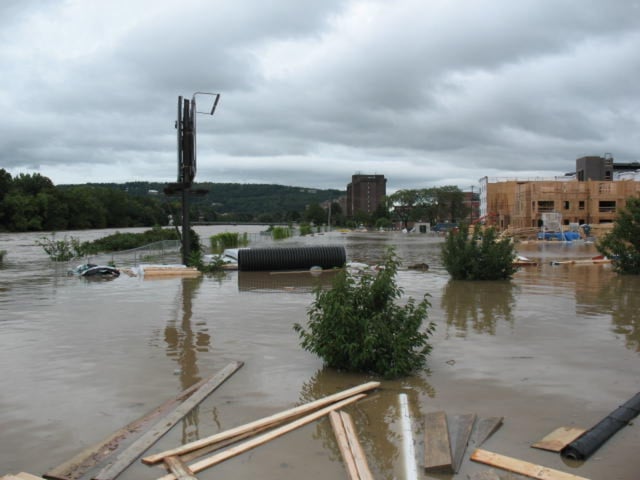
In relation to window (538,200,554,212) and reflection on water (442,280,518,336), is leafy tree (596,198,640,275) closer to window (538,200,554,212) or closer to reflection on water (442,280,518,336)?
reflection on water (442,280,518,336)

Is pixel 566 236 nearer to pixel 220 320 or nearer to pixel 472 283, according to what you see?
pixel 472 283

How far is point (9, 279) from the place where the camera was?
19.2 metres

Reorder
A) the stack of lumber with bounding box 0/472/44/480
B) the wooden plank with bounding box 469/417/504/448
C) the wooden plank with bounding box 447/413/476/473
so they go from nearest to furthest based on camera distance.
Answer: the stack of lumber with bounding box 0/472/44/480 → the wooden plank with bounding box 447/413/476/473 → the wooden plank with bounding box 469/417/504/448

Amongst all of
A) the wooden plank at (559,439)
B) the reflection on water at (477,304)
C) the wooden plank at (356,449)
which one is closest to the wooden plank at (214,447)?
the wooden plank at (356,449)

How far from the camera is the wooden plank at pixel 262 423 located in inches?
192

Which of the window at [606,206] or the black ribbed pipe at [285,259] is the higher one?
the window at [606,206]

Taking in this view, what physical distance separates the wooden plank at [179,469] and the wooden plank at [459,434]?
2.01 meters

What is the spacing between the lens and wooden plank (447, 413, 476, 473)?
4.82 metres

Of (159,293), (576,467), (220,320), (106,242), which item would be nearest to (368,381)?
(576,467)

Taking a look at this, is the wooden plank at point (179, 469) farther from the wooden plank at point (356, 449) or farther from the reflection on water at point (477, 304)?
the reflection on water at point (477, 304)

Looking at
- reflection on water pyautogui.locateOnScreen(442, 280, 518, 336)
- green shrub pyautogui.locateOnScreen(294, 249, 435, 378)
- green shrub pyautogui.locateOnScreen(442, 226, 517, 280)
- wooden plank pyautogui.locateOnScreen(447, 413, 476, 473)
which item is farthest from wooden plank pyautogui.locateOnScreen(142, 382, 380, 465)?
green shrub pyautogui.locateOnScreen(442, 226, 517, 280)

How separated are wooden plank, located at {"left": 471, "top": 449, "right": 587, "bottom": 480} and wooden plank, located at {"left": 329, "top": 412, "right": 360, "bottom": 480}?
100 cm

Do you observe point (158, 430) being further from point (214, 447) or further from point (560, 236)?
point (560, 236)

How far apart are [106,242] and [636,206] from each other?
30.1 meters
